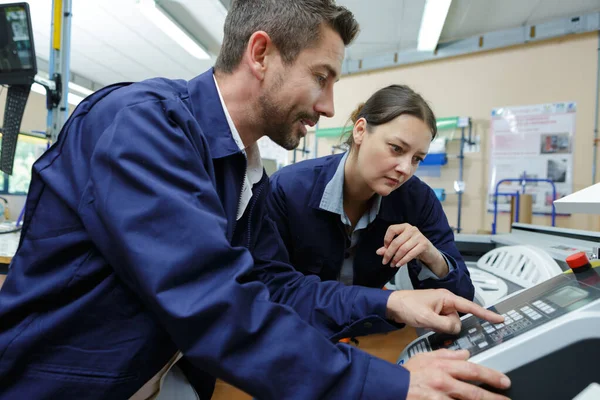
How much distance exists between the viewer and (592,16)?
313cm

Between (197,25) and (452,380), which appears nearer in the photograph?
(452,380)

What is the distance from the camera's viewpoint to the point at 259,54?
2.28ft

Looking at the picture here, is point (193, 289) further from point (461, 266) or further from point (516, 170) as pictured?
point (516, 170)

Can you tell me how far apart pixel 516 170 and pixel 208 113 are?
3703 mm

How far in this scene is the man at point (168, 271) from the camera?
402 millimetres

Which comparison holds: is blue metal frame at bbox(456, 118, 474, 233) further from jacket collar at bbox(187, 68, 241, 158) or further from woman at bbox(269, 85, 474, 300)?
jacket collar at bbox(187, 68, 241, 158)

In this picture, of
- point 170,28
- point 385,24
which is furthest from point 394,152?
point 170,28

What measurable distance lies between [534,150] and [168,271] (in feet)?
12.9

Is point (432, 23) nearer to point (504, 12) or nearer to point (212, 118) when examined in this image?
point (504, 12)

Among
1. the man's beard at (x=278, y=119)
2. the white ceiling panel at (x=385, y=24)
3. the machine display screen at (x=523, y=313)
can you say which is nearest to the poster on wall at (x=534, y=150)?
the white ceiling panel at (x=385, y=24)

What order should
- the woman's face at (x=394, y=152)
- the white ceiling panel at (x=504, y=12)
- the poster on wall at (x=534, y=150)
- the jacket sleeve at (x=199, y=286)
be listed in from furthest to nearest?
1. the poster on wall at (x=534, y=150)
2. the white ceiling panel at (x=504, y=12)
3. the woman's face at (x=394, y=152)
4. the jacket sleeve at (x=199, y=286)

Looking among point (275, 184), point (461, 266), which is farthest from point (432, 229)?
point (275, 184)

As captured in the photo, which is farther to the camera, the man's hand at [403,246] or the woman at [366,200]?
the woman at [366,200]

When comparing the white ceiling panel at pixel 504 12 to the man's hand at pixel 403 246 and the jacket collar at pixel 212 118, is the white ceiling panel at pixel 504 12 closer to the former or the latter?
the man's hand at pixel 403 246
